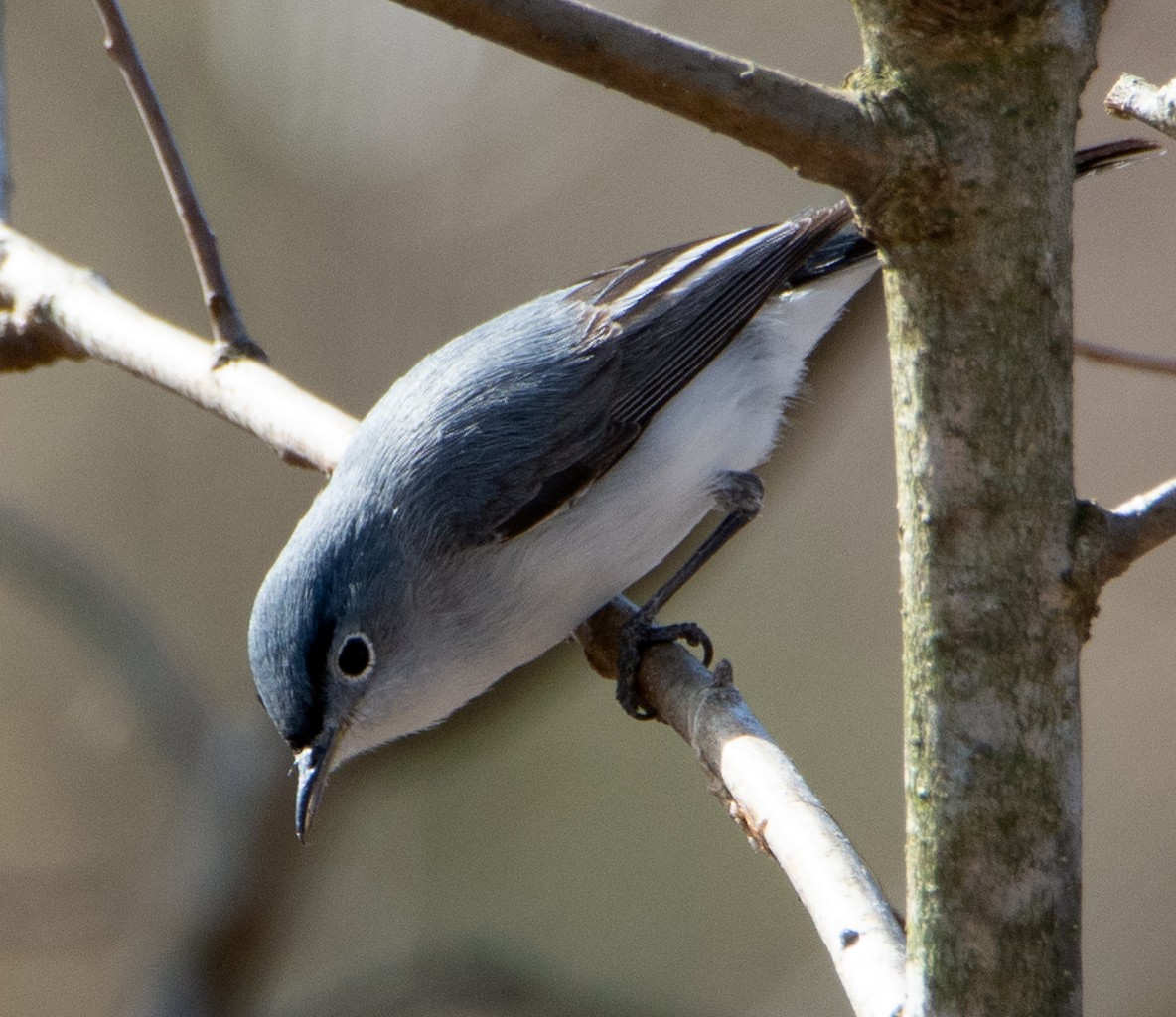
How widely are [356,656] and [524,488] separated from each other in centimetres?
39

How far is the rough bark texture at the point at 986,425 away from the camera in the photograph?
86 cm

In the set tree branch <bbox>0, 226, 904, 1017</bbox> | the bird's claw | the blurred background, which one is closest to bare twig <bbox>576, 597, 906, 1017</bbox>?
tree branch <bbox>0, 226, 904, 1017</bbox>

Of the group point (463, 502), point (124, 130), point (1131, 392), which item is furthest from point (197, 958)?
point (124, 130)

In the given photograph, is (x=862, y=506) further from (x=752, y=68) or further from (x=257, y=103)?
(x=752, y=68)

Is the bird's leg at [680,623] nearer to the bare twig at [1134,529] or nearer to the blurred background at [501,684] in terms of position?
the blurred background at [501,684]

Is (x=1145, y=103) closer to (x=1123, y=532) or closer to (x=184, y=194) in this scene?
(x=1123, y=532)

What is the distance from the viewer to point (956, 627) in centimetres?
87

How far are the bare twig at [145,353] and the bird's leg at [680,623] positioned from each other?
21.9 inches

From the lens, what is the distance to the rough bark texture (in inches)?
33.7

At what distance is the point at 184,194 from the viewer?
81.5 inches

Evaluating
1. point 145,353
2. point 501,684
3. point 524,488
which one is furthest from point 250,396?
point 501,684

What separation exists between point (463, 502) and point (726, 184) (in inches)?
83.2

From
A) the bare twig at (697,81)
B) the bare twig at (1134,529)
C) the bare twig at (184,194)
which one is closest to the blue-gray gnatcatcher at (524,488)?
the bare twig at (184,194)

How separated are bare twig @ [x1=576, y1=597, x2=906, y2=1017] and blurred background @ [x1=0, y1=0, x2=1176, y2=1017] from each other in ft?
3.74
